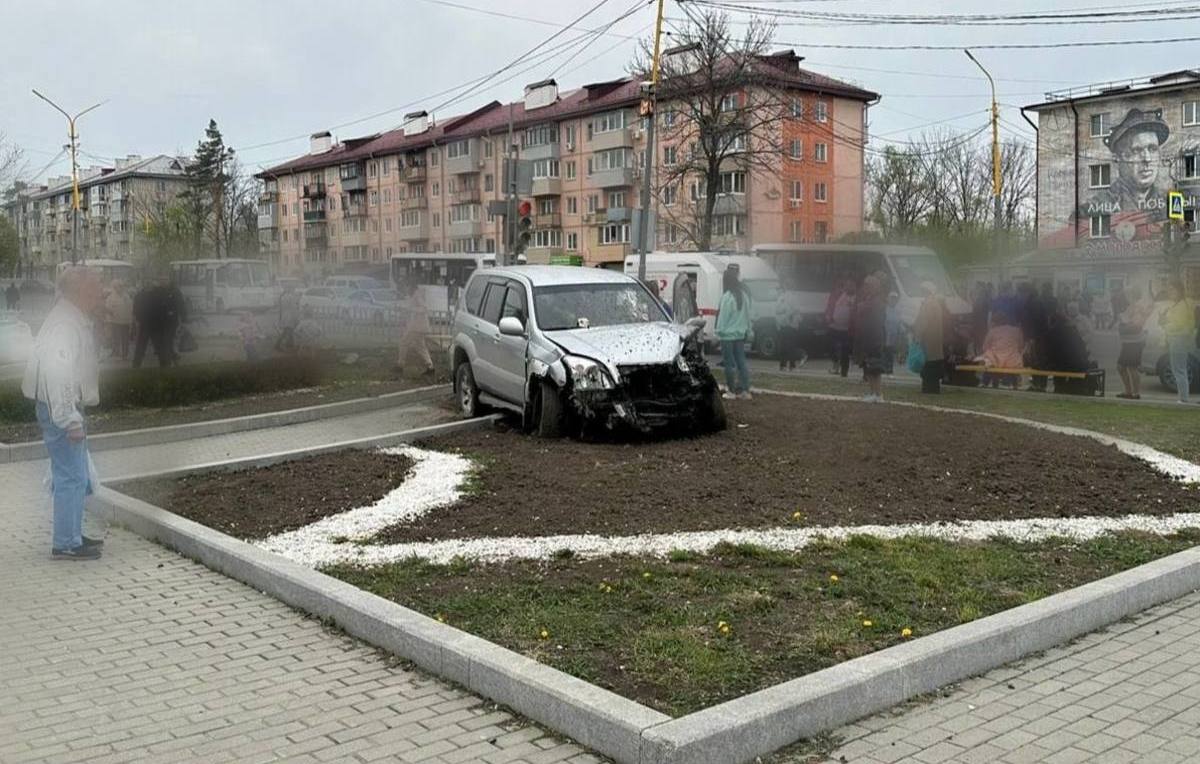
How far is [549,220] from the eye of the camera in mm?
76625

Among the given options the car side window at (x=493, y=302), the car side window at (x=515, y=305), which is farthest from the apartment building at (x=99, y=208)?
Result: the car side window at (x=515, y=305)

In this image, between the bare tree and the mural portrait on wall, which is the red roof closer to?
the bare tree

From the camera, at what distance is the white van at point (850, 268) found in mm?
25109

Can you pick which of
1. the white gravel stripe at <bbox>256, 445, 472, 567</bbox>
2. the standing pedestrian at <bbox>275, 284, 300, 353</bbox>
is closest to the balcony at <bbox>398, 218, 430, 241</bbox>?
the standing pedestrian at <bbox>275, 284, 300, 353</bbox>

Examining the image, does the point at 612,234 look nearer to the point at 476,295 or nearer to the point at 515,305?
the point at 476,295

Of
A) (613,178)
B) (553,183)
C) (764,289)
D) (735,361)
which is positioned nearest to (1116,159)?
(613,178)

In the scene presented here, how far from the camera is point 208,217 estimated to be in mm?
28156

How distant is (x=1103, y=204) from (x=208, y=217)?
4969 cm

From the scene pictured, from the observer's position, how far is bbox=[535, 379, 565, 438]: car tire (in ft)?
36.3

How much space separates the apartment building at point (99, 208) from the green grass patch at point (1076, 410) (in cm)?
1073

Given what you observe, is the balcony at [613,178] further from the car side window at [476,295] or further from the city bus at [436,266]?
the car side window at [476,295]

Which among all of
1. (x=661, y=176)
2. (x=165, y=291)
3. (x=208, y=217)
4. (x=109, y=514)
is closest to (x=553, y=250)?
(x=661, y=176)

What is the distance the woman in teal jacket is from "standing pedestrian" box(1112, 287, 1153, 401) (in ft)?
18.2

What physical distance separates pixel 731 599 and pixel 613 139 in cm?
6492
